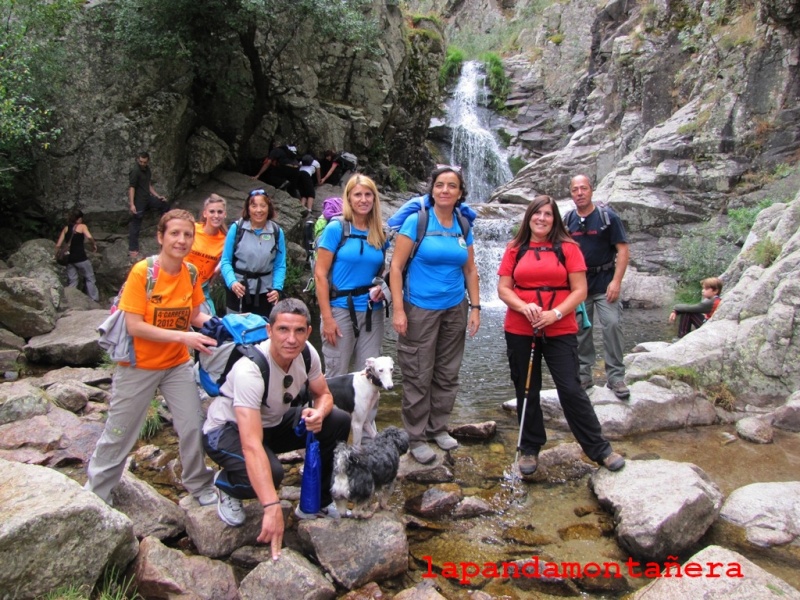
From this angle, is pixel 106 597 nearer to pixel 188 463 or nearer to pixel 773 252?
pixel 188 463

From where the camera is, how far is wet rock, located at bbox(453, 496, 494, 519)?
13.2ft

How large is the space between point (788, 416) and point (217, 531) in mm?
5365

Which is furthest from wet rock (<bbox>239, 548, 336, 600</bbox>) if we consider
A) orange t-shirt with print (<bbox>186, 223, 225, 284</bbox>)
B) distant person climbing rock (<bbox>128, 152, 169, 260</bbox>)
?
distant person climbing rock (<bbox>128, 152, 169, 260</bbox>)

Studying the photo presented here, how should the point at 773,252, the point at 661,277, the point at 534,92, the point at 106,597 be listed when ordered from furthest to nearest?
the point at 534,92
the point at 661,277
the point at 773,252
the point at 106,597

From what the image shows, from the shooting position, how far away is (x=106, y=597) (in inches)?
110

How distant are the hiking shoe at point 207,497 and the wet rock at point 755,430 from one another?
4.83 meters

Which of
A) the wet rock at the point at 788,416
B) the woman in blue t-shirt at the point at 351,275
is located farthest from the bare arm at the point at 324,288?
the wet rock at the point at 788,416

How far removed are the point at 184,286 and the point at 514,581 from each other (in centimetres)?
290

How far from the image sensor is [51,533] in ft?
8.84

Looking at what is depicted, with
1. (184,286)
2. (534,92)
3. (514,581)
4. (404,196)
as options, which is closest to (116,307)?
(184,286)

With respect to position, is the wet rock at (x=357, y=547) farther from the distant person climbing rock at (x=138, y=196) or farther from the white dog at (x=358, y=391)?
the distant person climbing rock at (x=138, y=196)

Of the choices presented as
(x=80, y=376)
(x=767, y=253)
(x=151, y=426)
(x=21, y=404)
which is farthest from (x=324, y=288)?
(x=767, y=253)

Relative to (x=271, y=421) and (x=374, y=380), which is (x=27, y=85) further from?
(x=271, y=421)

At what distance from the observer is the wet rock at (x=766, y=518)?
3.59 m
